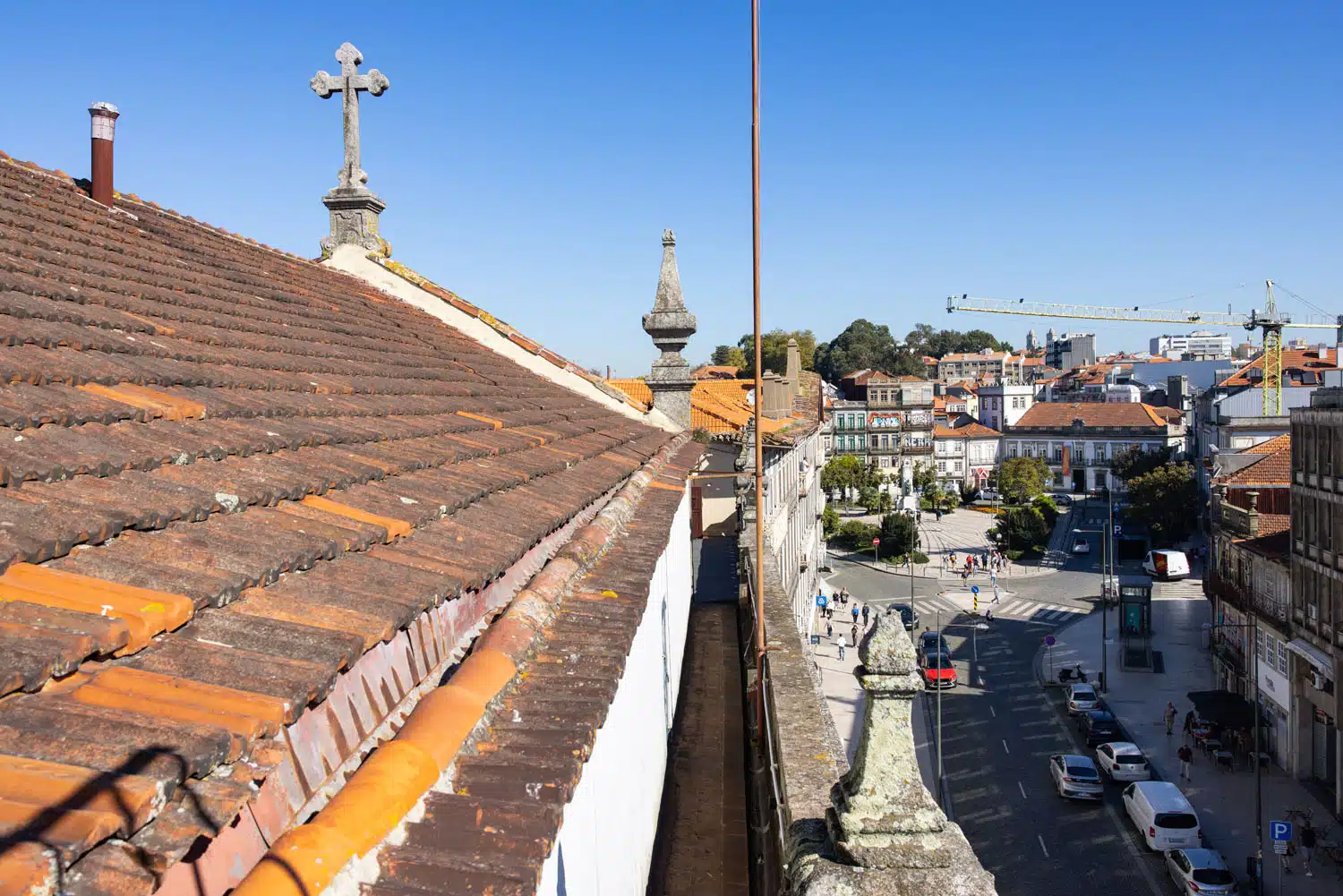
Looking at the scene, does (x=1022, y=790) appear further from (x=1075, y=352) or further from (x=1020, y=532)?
(x=1075, y=352)

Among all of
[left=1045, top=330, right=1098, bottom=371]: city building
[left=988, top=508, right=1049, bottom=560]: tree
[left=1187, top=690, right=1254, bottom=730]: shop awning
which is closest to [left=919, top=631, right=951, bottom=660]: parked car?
[left=1187, top=690, right=1254, bottom=730]: shop awning

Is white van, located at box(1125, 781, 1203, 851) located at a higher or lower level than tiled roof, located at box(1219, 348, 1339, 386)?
lower

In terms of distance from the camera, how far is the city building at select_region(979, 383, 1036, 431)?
Result: 10248 centimetres

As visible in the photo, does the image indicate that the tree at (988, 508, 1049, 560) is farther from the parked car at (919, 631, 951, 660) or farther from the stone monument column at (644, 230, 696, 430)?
the stone monument column at (644, 230, 696, 430)

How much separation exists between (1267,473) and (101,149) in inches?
1548

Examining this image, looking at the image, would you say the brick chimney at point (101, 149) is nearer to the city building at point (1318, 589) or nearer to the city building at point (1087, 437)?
the city building at point (1318, 589)

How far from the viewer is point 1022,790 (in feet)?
86.8

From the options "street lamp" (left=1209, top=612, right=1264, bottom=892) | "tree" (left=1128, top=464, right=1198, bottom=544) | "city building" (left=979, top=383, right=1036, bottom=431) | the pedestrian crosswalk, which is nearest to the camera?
"street lamp" (left=1209, top=612, right=1264, bottom=892)

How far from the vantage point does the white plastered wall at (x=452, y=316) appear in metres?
11.0

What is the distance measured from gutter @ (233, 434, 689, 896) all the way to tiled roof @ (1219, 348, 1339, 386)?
8245 centimetres

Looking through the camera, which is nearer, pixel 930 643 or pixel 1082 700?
pixel 1082 700

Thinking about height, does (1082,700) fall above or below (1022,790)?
above

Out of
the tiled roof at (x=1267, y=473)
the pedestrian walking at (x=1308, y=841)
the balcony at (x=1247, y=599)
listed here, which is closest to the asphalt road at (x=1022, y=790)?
the pedestrian walking at (x=1308, y=841)

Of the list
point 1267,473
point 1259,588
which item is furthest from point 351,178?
point 1267,473
